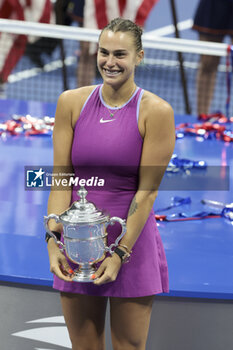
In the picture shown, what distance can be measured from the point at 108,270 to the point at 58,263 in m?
0.17

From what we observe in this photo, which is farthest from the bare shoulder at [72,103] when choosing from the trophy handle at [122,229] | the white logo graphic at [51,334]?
the white logo graphic at [51,334]

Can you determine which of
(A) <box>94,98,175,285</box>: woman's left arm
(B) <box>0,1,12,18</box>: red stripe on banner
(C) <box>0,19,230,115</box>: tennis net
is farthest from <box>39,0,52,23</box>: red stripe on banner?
(A) <box>94,98,175,285</box>: woman's left arm

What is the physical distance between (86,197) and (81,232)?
0.18 m

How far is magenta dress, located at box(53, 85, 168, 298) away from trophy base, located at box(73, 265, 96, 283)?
6 cm

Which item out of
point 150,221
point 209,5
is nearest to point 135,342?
point 150,221

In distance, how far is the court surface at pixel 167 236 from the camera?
2590 millimetres

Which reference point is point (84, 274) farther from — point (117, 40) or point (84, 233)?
point (117, 40)

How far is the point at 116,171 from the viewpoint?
1.99 metres

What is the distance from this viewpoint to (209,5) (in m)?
6.15

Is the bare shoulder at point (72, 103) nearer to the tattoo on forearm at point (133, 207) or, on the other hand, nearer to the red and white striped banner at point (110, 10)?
the tattoo on forearm at point (133, 207)

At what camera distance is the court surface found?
259 centimetres

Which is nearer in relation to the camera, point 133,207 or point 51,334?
point 133,207

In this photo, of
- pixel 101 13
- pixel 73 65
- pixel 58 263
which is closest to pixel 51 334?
pixel 58 263

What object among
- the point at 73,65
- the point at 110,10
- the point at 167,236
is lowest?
the point at 73,65
